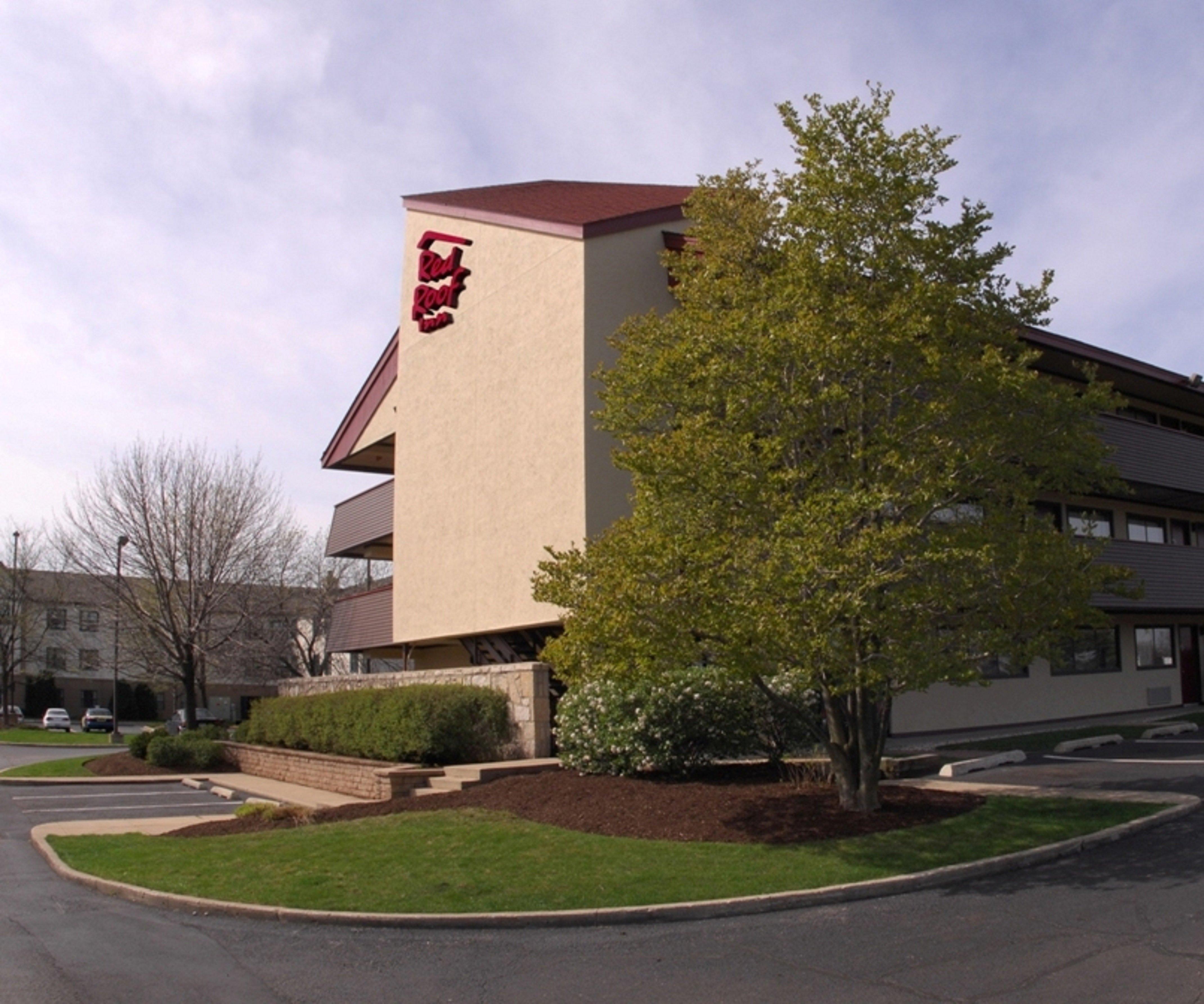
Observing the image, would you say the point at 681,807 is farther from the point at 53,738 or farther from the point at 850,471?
the point at 53,738

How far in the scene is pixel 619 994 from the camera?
7383 millimetres

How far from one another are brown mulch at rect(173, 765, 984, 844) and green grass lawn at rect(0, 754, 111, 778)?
528 inches

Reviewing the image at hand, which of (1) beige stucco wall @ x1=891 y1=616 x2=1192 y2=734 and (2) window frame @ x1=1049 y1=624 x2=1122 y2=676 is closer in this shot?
(1) beige stucco wall @ x1=891 y1=616 x2=1192 y2=734

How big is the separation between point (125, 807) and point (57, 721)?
4259cm

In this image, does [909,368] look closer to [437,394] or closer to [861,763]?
[861,763]

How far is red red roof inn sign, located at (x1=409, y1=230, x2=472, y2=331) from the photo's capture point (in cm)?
2459

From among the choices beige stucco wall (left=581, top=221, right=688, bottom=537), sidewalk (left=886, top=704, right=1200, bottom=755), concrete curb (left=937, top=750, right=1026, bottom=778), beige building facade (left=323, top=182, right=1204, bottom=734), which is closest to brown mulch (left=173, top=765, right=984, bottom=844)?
concrete curb (left=937, top=750, right=1026, bottom=778)

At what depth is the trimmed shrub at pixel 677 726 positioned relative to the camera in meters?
15.2

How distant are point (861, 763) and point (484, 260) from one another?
14.6m

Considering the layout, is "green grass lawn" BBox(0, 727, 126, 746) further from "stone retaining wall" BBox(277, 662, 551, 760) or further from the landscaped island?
the landscaped island

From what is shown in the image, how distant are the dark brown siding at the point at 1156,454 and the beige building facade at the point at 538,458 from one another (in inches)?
2.3

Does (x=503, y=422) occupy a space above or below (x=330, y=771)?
above

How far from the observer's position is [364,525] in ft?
97.2

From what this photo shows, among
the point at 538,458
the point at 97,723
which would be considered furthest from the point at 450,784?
the point at 97,723
